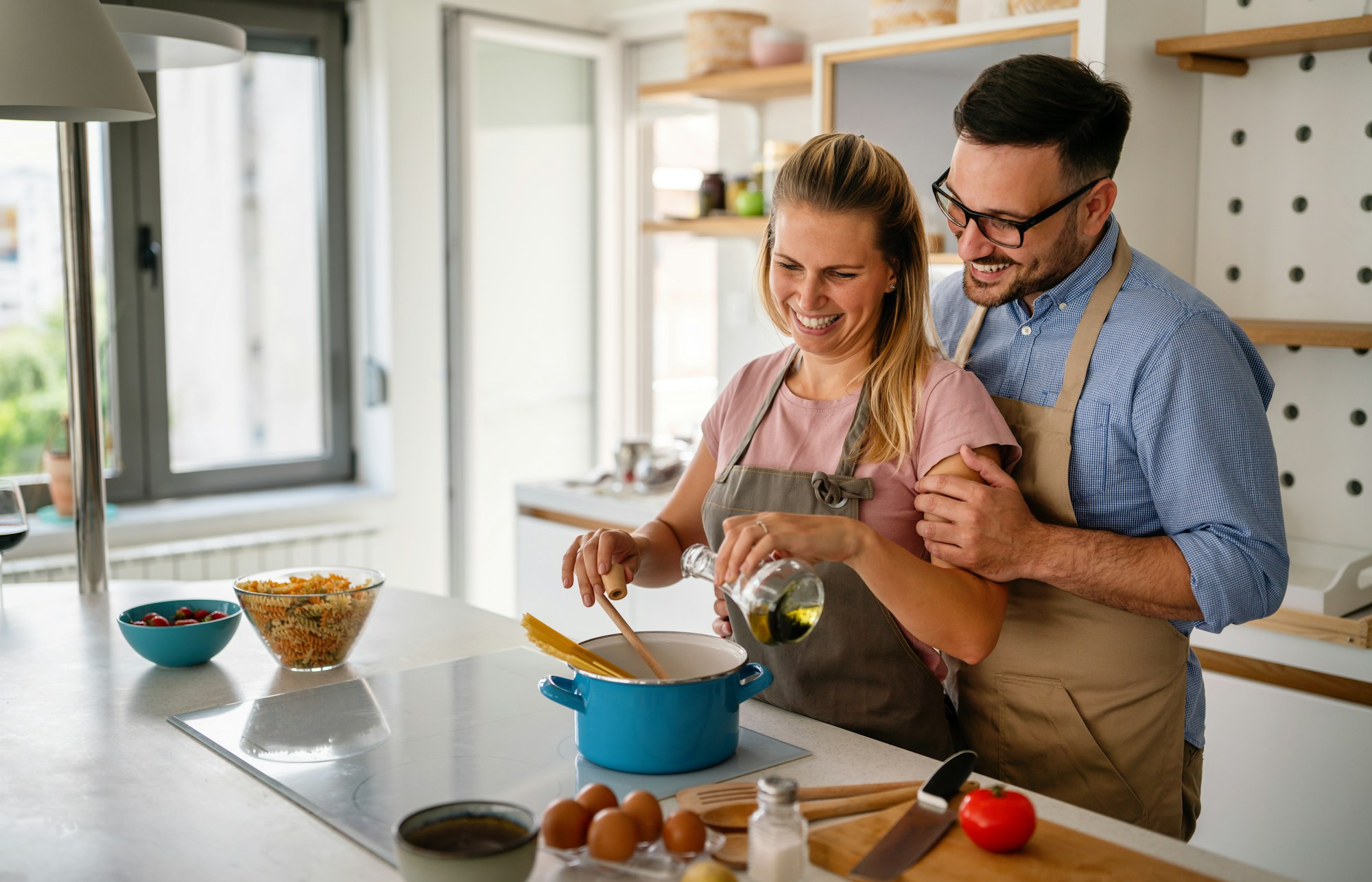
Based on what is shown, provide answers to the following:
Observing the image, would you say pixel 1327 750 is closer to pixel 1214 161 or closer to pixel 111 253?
pixel 1214 161

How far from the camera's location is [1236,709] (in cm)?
232

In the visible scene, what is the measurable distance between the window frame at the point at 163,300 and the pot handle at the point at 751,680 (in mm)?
2818

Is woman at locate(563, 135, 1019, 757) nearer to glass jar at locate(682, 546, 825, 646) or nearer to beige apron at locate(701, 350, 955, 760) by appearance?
beige apron at locate(701, 350, 955, 760)

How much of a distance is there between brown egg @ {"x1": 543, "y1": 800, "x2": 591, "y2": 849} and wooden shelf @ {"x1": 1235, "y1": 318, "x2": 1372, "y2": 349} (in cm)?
168

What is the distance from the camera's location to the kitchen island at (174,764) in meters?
1.12

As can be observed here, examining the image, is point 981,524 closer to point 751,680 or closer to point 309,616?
point 751,680

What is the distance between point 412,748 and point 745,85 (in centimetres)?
259

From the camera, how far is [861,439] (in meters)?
1.58

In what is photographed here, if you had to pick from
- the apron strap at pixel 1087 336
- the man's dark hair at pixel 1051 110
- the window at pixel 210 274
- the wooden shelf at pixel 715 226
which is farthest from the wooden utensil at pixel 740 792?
the window at pixel 210 274

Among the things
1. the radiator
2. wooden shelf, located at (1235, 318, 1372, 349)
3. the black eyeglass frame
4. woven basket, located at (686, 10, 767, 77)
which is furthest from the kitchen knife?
woven basket, located at (686, 10, 767, 77)

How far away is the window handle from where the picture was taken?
3.69 m

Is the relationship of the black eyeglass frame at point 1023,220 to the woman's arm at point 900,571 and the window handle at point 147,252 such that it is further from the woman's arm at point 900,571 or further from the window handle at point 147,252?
the window handle at point 147,252

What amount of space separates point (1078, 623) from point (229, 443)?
126 inches

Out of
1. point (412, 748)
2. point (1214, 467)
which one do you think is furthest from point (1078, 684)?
point (412, 748)
